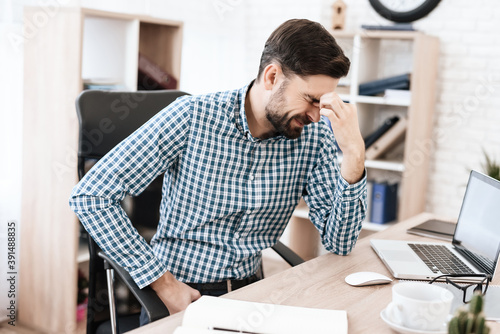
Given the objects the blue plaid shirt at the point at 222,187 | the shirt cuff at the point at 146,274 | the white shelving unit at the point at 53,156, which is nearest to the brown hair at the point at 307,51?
the blue plaid shirt at the point at 222,187

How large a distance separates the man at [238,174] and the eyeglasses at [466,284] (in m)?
0.28

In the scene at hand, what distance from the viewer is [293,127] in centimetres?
146

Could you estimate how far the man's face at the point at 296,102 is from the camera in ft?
4.60

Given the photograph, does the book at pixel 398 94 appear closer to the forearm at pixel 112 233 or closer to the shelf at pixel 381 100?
the shelf at pixel 381 100

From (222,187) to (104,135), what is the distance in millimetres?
371

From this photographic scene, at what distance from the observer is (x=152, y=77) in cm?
277

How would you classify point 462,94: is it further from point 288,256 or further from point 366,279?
point 366,279

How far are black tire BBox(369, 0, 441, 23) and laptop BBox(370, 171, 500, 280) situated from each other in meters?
2.03

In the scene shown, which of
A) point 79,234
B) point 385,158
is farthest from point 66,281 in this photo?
point 385,158

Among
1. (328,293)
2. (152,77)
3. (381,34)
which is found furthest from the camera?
(381,34)

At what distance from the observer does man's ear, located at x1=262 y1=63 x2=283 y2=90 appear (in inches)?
56.4

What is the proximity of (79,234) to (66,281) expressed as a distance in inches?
8.9

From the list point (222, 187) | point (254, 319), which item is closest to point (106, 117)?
point (222, 187)

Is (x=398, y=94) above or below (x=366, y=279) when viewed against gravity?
above
